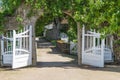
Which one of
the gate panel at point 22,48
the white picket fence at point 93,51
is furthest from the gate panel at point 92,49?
the gate panel at point 22,48

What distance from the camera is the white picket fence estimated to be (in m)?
12.4

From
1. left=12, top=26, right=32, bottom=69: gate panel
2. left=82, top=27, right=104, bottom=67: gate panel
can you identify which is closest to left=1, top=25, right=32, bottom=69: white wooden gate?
left=12, top=26, right=32, bottom=69: gate panel

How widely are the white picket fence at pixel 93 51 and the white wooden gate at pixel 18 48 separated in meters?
2.87

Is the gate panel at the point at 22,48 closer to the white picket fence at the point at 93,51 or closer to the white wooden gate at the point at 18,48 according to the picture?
the white wooden gate at the point at 18,48

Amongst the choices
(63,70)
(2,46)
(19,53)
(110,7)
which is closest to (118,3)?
(110,7)

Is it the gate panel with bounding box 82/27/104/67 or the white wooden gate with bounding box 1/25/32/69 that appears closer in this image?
the white wooden gate with bounding box 1/25/32/69

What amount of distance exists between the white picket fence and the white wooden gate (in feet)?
9.41

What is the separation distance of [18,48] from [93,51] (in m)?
3.83

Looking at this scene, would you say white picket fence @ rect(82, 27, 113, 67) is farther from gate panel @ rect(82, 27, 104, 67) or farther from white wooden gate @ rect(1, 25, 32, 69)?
white wooden gate @ rect(1, 25, 32, 69)

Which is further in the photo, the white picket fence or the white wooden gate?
the white picket fence

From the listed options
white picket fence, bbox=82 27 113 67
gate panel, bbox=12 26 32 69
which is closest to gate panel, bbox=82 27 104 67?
white picket fence, bbox=82 27 113 67

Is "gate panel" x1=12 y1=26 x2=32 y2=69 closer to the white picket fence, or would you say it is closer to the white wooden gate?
the white wooden gate

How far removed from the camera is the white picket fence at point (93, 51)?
12.4 metres

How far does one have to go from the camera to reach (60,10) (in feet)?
41.4
